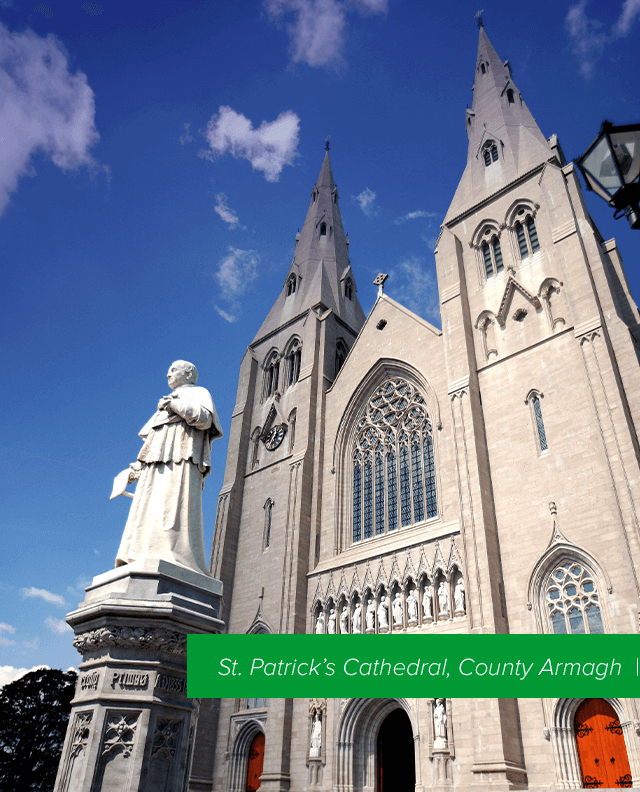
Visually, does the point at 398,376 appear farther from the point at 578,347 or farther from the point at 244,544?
the point at 244,544

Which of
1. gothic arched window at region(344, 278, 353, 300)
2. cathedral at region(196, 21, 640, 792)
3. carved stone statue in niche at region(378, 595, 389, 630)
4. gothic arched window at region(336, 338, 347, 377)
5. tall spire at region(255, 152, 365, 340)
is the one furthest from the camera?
gothic arched window at region(344, 278, 353, 300)

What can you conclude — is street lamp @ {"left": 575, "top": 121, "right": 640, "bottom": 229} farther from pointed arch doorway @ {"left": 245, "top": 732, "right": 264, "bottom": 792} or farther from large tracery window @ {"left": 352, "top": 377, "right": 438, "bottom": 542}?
pointed arch doorway @ {"left": 245, "top": 732, "right": 264, "bottom": 792}

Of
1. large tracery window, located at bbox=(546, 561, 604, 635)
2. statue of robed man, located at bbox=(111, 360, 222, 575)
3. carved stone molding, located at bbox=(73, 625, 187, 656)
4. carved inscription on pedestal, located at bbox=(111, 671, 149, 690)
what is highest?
large tracery window, located at bbox=(546, 561, 604, 635)

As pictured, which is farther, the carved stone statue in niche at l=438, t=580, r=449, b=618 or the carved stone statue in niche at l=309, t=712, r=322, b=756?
the carved stone statue in niche at l=309, t=712, r=322, b=756

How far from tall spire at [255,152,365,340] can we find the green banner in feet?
65.1

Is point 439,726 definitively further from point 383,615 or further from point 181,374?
point 181,374

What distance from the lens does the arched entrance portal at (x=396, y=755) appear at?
1577 cm

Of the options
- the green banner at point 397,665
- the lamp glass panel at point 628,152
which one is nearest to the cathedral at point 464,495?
the green banner at point 397,665

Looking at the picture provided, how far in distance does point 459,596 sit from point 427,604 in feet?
3.50

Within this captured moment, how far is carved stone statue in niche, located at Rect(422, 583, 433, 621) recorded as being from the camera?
51.9 feet

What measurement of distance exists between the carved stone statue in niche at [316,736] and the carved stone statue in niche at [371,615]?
2.85 m

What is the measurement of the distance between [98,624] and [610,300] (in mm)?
15728

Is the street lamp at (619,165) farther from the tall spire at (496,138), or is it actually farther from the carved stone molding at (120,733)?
the tall spire at (496,138)

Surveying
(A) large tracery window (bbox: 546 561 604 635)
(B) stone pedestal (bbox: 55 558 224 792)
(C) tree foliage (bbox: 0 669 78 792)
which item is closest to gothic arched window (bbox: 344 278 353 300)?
(A) large tracery window (bbox: 546 561 604 635)
